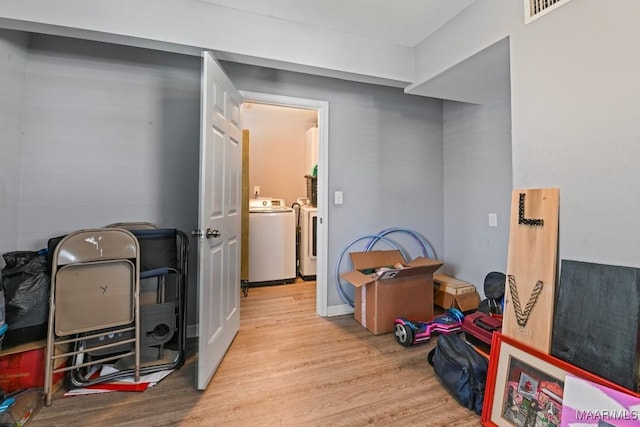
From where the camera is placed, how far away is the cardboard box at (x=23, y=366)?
152 cm

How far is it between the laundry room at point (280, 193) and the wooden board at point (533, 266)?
103 inches

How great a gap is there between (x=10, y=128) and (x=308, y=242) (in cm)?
298

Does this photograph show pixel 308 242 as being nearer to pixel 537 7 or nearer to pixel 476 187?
pixel 476 187

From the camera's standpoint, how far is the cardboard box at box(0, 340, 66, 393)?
59.8 inches

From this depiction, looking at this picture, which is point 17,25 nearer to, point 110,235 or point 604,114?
point 110,235

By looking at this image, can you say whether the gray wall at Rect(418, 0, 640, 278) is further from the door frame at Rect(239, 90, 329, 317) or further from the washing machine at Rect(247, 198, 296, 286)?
the washing machine at Rect(247, 198, 296, 286)

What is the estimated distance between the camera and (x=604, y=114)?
1220 mm

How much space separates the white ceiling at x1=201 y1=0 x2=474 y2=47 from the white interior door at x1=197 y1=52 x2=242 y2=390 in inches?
23.9

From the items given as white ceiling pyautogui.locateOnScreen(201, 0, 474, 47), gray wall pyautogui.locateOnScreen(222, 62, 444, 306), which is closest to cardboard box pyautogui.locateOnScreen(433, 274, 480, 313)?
gray wall pyautogui.locateOnScreen(222, 62, 444, 306)

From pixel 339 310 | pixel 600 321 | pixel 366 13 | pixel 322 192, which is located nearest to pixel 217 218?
pixel 322 192

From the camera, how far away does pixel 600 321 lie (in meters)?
1.13

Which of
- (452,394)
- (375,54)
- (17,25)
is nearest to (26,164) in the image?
(17,25)

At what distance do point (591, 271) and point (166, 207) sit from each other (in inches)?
104

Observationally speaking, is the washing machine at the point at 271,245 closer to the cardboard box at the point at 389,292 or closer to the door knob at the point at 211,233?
the cardboard box at the point at 389,292
